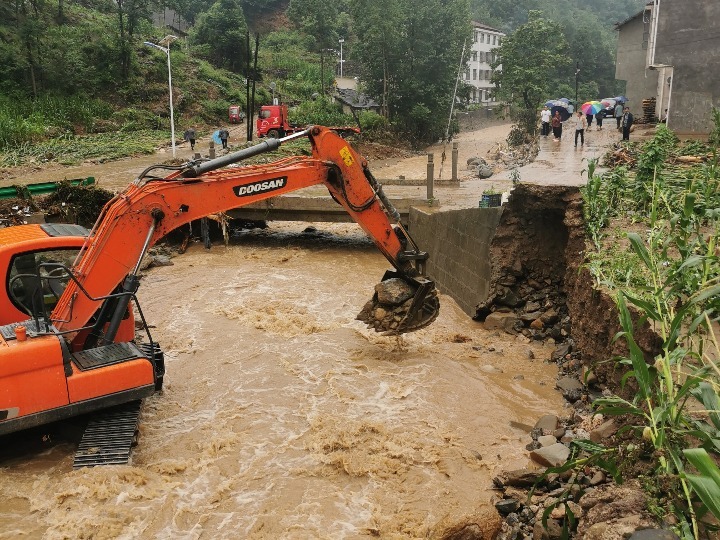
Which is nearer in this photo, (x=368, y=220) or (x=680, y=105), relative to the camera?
(x=368, y=220)

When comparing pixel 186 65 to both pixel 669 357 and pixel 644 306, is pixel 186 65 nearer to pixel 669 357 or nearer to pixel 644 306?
pixel 644 306

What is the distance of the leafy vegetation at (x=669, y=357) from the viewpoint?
13.6 ft

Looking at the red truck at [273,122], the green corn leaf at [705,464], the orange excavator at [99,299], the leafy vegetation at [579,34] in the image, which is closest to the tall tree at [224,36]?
the red truck at [273,122]

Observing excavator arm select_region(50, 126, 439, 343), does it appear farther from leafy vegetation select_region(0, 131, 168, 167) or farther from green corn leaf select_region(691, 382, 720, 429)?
leafy vegetation select_region(0, 131, 168, 167)

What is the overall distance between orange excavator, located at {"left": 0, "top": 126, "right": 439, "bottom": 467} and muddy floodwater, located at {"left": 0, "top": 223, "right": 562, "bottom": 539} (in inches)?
26.4

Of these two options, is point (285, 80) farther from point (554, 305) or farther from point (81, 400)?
point (81, 400)

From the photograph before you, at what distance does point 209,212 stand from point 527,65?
37.1 metres

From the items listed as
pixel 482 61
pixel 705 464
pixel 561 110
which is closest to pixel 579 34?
pixel 482 61

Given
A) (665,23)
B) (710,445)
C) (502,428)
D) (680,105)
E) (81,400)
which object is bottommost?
(502,428)

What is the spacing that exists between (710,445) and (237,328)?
9513 mm

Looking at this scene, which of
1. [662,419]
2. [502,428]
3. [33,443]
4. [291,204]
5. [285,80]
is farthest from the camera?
[285,80]

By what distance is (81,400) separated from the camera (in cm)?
709

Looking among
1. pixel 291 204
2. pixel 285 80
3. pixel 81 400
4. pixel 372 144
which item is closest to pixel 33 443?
pixel 81 400

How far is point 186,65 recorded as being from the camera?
46375mm
